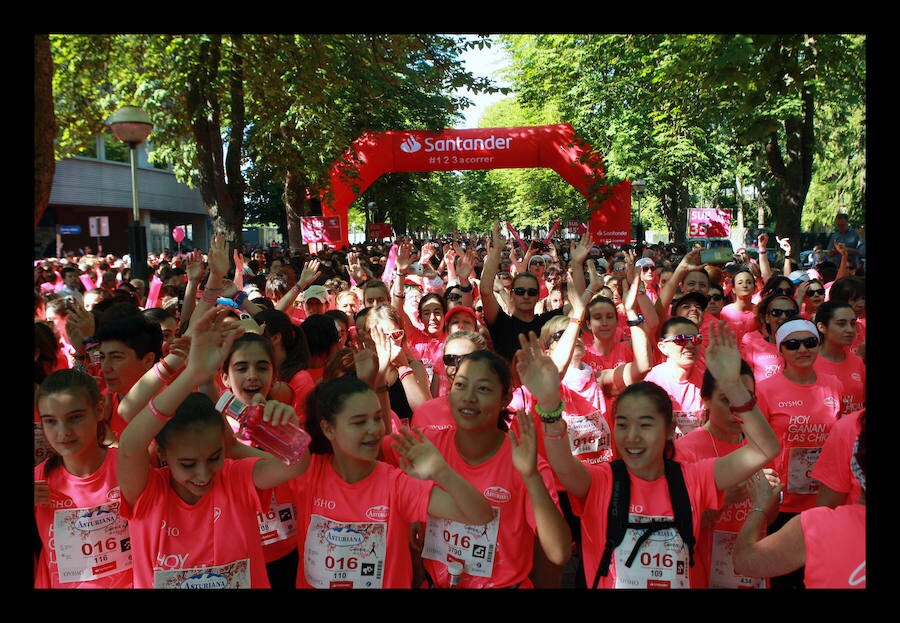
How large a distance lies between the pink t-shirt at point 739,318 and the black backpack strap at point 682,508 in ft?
12.7

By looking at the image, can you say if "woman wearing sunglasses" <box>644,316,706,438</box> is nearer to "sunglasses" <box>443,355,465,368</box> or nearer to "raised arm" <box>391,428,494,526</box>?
"sunglasses" <box>443,355,465,368</box>

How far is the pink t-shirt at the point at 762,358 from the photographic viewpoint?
5.18 m

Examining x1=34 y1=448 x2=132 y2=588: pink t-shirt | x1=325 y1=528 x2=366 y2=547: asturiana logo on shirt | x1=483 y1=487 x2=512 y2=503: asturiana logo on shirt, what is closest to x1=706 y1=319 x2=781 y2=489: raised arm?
x1=483 y1=487 x2=512 y2=503: asturiana logo on shirt

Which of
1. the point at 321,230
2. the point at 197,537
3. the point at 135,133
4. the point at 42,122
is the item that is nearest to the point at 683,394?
the point at 197,537

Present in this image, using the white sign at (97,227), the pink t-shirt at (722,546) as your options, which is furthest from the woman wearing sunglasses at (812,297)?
the white sign at (97,227)

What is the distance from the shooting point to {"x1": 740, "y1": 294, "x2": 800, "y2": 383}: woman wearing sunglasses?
5207 millimetres

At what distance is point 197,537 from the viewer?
279 cm

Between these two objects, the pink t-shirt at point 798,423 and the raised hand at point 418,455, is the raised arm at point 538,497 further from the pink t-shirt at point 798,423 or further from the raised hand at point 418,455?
the pink t-shirt at point 798,423

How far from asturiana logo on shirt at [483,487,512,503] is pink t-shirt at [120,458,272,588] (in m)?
0.91

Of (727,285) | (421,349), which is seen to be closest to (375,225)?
(727,285)

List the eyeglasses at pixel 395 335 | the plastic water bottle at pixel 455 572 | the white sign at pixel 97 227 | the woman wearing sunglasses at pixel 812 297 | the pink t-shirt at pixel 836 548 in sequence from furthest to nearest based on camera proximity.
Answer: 1. the white sign at pixel 97 227
2. the woman wearing sunglasses at pixel 812 297
3. the eyeglasses at pixel 395 335
4. the plastic water bottle at pixel 455 572
5. the pink t-shirt at pixel 836 548

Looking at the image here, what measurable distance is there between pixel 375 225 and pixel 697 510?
36.4 m

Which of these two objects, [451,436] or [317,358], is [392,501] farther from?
[317,358]
